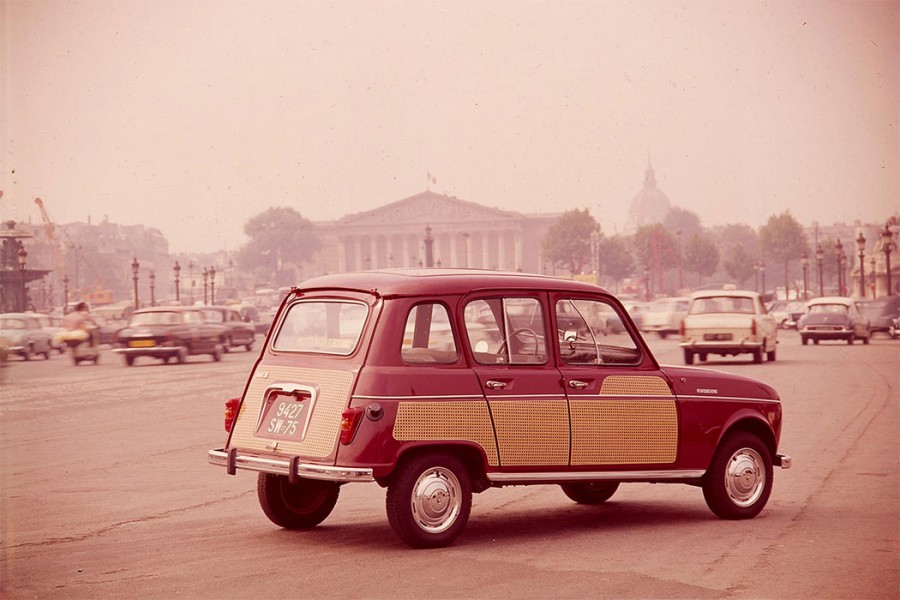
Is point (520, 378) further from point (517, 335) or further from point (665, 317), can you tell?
point (665, 317)

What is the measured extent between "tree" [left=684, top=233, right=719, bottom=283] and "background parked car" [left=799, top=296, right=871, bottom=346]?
4903 inches

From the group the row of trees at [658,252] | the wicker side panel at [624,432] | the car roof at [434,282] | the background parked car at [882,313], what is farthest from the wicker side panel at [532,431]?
the row of trees at [658,252]

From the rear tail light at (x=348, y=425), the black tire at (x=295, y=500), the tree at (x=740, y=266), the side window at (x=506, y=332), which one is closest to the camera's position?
the rear tail light at (x=348, y=425)

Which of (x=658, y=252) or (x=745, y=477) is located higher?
(x=658, y=252)

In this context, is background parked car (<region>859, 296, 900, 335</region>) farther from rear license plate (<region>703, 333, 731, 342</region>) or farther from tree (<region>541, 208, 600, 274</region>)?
tree (<region>541, 208, 600, 274</region>)

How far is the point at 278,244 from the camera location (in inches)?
7328

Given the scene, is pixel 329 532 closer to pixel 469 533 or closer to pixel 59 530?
pixel 469 533

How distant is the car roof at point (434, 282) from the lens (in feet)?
29.7

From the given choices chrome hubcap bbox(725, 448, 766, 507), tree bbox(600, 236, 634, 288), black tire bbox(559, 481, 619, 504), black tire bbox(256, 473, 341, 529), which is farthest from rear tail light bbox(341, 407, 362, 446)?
tree bbox(600, 236, 634, 288)

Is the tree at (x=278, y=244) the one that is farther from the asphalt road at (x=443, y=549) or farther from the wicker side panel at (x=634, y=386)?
the wicker side panel at (x=634, y=386)

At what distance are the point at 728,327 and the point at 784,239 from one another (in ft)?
443

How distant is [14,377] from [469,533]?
2586 centimetres

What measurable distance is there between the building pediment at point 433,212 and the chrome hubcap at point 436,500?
532 feet

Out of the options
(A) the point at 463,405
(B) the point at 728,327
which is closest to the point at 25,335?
(B) the point at 728,327
